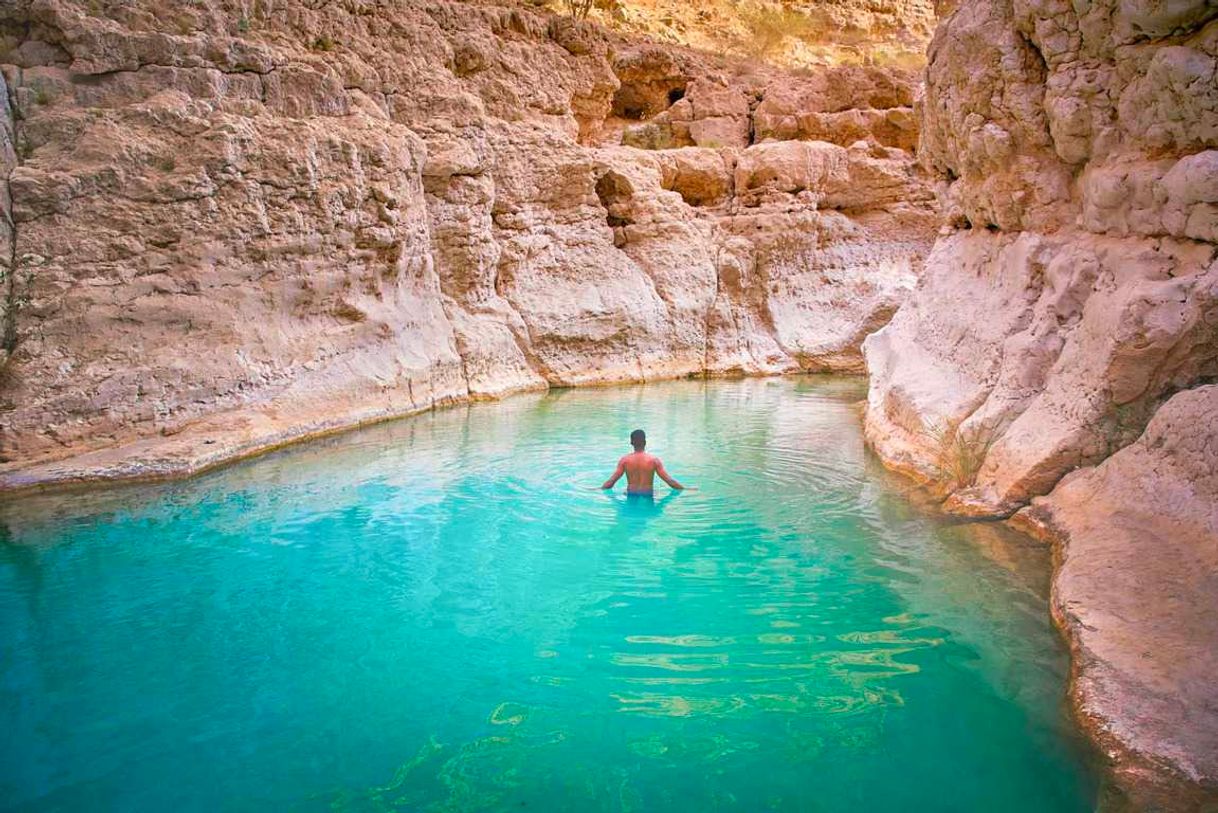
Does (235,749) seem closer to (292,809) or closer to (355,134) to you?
(292,809)

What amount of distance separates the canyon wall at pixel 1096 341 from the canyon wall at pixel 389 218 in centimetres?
696

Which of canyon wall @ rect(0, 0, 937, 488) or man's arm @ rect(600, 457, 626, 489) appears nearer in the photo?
man's arm @ rect(600, 457, 626, 489)

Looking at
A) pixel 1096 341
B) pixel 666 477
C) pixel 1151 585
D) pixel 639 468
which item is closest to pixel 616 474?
pixel 639 468

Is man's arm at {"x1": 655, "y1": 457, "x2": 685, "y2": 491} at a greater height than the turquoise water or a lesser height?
greater

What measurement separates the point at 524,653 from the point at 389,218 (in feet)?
28.0

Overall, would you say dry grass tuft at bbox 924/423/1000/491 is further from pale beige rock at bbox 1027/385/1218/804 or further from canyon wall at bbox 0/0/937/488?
canyon wall at bbox 0/0/937/488

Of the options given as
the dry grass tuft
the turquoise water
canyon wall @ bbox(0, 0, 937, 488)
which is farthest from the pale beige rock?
canyon wall @ bbox(0, 0, 937, 488)

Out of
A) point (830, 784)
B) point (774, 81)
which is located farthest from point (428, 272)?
point (774, 81)

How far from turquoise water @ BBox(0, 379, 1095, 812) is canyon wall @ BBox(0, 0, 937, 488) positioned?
1.91 meters

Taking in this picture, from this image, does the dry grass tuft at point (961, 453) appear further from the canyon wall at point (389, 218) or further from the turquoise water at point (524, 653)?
the canyon wall at point (389, 218)

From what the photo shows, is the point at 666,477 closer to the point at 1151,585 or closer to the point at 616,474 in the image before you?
the point at 616,474

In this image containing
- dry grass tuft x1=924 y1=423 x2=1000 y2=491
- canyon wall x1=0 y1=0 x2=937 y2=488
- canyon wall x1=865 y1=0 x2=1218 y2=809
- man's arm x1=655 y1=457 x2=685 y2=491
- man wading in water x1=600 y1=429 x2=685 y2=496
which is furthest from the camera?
canyon wall x1=0 y1=0 x2=937 y2=488

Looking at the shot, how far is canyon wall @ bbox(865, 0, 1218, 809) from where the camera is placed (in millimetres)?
3590

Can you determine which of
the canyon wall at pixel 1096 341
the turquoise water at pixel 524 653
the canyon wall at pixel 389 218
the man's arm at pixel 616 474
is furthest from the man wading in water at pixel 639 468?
the canyon wall at pixel 389 218
